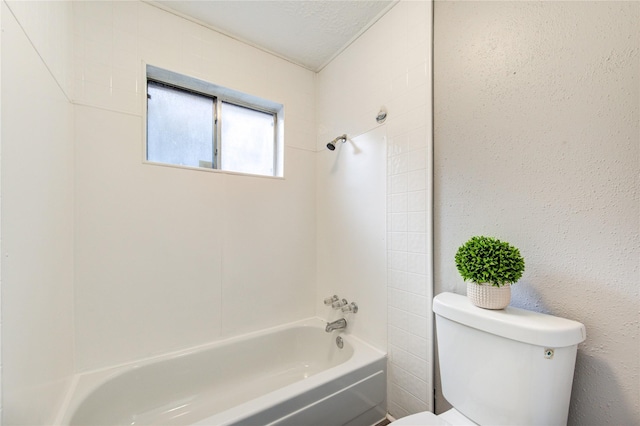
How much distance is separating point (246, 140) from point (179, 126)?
1.48 ft

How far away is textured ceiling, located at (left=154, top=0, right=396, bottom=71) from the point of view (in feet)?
4.89

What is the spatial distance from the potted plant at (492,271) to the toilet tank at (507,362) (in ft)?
0.14

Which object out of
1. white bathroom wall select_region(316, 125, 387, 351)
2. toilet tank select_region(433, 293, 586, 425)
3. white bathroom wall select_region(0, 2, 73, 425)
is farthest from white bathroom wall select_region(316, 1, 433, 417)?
white bathroom wall select_region(0, 2, 73, 425)

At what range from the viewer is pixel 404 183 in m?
1.43

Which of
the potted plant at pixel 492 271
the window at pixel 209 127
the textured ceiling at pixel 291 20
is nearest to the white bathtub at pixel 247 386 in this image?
the potted plant at pixel 492 271

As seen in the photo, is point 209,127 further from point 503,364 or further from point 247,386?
point 503,364

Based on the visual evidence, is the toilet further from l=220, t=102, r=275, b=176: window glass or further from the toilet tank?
l=220, t=102, r=275, b=176: window glass

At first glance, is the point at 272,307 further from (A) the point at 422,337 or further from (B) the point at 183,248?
(A) the point at 422,337

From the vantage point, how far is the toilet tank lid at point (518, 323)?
75cm

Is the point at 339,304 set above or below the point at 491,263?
below

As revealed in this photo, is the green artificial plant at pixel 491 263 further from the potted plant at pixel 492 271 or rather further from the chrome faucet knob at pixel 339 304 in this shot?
the chrome faucet knob at pixel 339 304

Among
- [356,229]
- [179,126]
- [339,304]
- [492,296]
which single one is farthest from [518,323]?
[179,126]

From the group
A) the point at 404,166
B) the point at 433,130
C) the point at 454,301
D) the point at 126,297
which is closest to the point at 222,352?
the point at 126,297

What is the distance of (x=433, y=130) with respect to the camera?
1.32 meters
